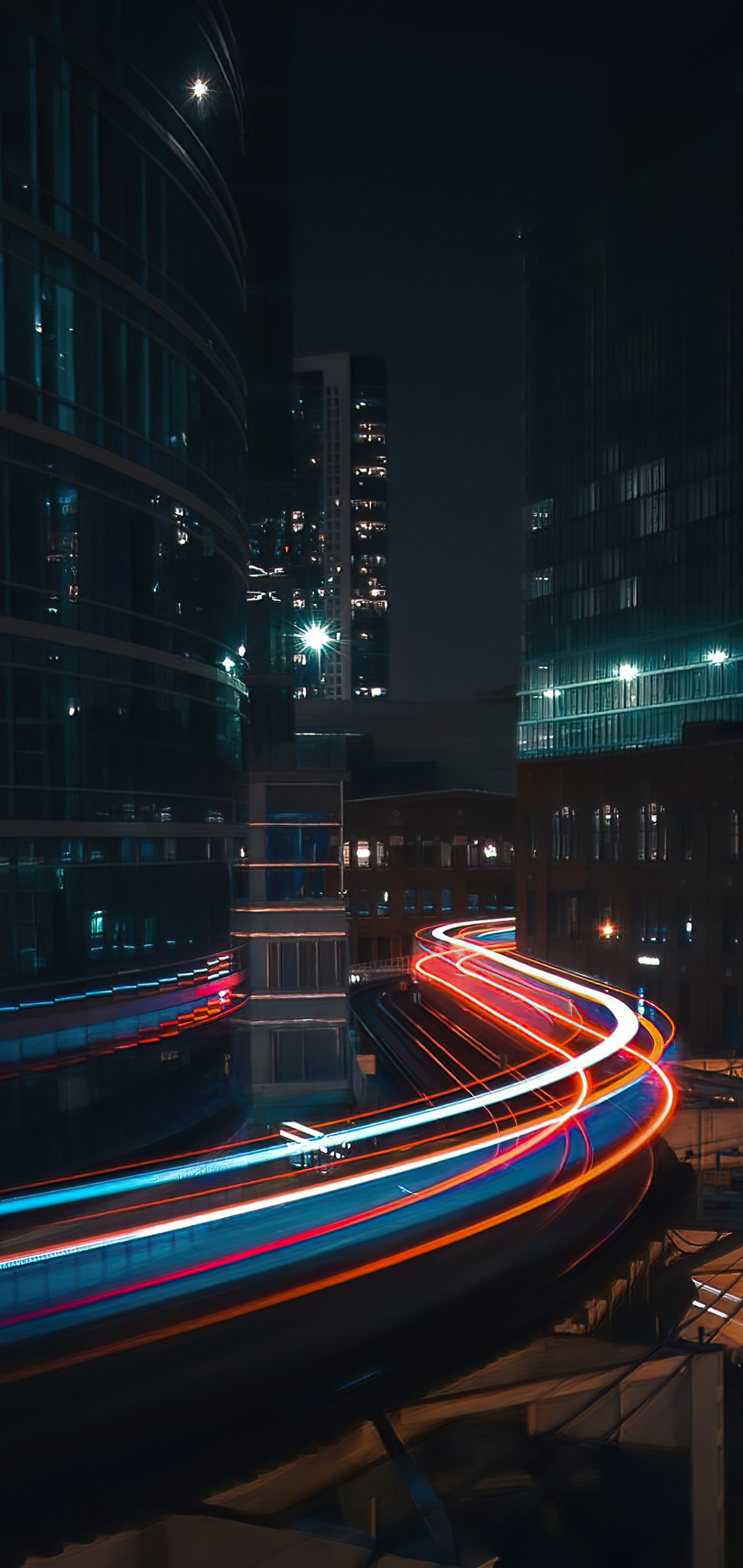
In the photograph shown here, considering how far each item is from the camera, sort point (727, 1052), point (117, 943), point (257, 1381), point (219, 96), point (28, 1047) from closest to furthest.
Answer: point (257, 1381) < point (28, 1047) < point (117, 943) < point (219, 96) < point (727, 1052)

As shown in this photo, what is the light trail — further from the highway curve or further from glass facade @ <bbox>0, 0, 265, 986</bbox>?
glass facade @ <bbox>0, 0, 265, 986</bbox>

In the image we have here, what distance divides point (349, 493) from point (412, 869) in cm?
9344

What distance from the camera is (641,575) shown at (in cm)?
7419

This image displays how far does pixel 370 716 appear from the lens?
366 ft

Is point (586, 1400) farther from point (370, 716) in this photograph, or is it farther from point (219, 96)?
point (370, 716)

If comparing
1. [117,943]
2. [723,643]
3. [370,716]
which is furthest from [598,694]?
[117,943]

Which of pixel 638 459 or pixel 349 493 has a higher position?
pixel 349 493

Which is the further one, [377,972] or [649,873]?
[377,972]

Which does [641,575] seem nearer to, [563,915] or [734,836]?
[563,915]

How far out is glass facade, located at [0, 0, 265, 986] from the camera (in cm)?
1884

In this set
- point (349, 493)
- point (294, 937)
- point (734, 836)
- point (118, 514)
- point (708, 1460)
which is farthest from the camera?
point (349, 493)

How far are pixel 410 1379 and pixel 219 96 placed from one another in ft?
86.9

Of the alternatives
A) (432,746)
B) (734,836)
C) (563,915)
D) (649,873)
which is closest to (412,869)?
(563,915)

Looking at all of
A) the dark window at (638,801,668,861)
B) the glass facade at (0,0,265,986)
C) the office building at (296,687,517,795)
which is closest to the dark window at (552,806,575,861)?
the dark window at (638,801,668,861)
